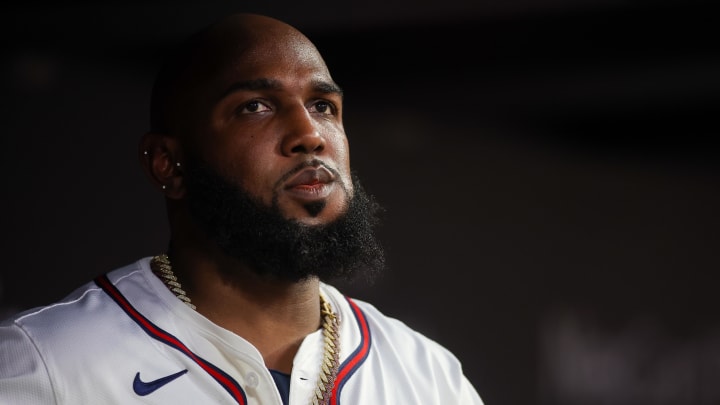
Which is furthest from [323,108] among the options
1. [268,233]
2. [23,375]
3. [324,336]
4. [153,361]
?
[23,375]

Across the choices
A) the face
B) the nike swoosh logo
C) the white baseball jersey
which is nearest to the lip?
the face

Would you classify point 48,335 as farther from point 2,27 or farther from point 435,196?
point 435,196

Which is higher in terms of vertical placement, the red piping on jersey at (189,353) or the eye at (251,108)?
the eye at (251,108)

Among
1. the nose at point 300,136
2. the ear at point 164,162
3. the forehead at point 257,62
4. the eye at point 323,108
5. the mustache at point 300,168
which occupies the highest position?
the forehead at point 257,62

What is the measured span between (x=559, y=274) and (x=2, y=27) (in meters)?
2.65

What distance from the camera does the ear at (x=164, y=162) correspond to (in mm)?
1575

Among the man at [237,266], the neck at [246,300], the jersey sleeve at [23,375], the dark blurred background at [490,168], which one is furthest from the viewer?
the dark blurred background at [490,168]

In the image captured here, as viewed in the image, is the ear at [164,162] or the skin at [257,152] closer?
the skin at [257,152]

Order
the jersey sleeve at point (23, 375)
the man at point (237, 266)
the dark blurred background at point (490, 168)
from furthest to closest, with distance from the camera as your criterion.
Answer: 1. the dark blurred background at point (490, 168)
2. the man at point (237, 266)
3. the jersey sleeve at point (23, 375)

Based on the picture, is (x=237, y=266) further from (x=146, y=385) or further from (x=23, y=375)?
(x=23, y=375)

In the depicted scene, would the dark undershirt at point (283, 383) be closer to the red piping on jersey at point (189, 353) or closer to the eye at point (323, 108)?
the red piping on jersey at point (189, 353)

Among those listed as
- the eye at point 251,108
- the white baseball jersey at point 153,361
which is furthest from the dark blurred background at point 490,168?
the eye at point 251,108

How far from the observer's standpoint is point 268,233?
4.79 ft

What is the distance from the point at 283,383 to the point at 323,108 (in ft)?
1.65
